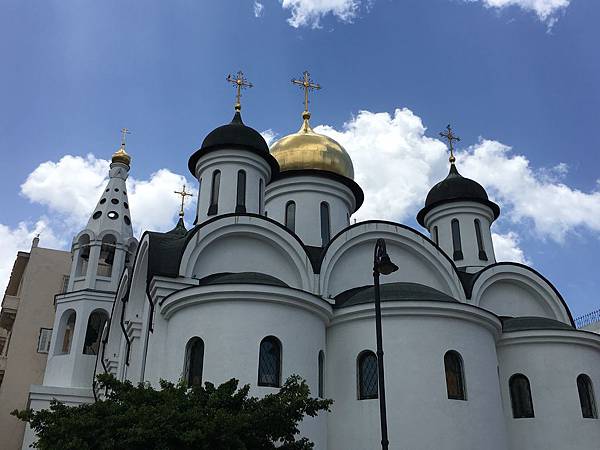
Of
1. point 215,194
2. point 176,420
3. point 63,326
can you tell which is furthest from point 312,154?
point 176,420

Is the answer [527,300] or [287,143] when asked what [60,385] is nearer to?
[287,143]

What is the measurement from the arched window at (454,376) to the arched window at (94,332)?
37.3 ft

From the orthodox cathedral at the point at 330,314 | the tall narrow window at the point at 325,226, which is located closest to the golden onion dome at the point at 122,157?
the orthodox cathedral at the point at 330,314

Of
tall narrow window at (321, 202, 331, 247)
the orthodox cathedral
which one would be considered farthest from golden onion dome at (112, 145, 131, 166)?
tall narrow window at (321, 202, 331, 247)

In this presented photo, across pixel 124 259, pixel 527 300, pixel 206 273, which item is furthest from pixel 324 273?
pixel 124 259

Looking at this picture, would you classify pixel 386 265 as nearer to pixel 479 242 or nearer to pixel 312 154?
pixel 312 154

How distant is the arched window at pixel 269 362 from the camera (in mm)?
10941

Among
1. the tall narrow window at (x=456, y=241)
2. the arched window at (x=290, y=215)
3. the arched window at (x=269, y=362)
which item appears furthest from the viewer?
the tall narrow window at (x=456, y=241)

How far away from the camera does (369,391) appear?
11656 mm

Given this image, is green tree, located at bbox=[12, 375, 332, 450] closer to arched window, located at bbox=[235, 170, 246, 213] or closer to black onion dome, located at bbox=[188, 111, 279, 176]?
arched window, located at bbox=[235, 170, 246, 213]

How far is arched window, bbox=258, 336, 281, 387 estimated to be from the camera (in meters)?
10.9

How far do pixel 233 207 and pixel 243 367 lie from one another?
5.80 meters

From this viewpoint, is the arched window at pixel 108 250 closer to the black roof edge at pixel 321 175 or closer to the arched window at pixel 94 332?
the arched window at pixel 94 332

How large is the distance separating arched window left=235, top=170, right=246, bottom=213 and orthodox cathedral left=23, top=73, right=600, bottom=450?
0.12 ft
